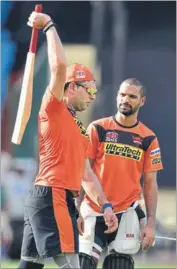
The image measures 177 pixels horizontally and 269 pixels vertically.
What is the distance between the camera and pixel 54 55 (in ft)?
22.1

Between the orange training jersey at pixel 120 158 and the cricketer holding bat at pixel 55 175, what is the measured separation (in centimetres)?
107

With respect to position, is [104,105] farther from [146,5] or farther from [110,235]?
[110,235]

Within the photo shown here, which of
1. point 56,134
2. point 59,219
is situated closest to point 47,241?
point 59,219

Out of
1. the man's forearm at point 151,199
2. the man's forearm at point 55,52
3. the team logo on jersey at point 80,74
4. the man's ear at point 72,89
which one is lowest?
the man's forearm at point 151,199

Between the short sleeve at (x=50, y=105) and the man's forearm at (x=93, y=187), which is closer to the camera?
the short sleeve at (x=50, y=105)

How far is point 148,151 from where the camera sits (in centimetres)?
830

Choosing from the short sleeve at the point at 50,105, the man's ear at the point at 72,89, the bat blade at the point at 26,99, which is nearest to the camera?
the short sleeve at the point at 50,105

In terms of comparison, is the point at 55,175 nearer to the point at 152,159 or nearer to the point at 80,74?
the point at 80,74

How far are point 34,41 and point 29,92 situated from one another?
37cm

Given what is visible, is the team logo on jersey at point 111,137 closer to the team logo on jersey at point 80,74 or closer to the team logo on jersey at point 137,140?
the team logo on jersey at point 137,140

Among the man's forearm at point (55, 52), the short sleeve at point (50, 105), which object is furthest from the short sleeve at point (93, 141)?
the man's forearm at point (55, 52)

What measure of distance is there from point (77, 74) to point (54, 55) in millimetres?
523

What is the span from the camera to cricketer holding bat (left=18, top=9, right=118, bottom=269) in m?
6.82

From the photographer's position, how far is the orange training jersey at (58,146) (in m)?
6.91
